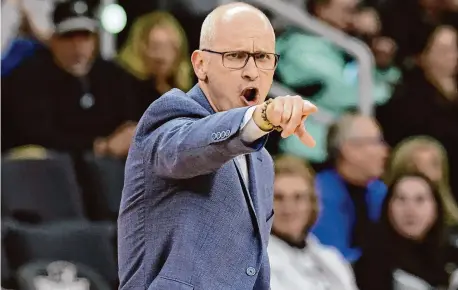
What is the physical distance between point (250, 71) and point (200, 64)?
0.44 feet

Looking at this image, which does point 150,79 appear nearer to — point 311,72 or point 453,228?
point 311,72

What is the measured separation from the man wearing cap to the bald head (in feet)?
8.21

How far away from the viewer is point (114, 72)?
15.3 ft

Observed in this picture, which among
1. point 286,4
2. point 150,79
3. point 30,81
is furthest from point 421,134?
point 30,81

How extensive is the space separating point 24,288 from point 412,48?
98.1 inches

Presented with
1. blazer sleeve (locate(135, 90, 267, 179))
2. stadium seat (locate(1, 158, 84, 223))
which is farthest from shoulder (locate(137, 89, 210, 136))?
stadium seat (locate(1, 158, 84, 223))

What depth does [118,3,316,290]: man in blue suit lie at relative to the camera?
2025 millimetres

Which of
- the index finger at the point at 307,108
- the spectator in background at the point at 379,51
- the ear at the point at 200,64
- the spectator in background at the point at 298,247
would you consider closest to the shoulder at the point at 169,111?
the ear at the point at 200,64

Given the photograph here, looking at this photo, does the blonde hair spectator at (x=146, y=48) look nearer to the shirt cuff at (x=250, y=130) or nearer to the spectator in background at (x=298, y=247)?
the spectator in background at (x=298, y=247)

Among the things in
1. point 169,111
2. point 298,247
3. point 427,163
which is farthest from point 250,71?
point 427,163

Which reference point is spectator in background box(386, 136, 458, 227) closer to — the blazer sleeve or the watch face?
the watch face

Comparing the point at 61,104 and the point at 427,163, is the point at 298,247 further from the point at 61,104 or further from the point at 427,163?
the point at 61,104

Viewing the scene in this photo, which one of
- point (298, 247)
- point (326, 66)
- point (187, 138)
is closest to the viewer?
point (187, 138)

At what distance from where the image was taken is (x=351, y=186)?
4.75 metres
